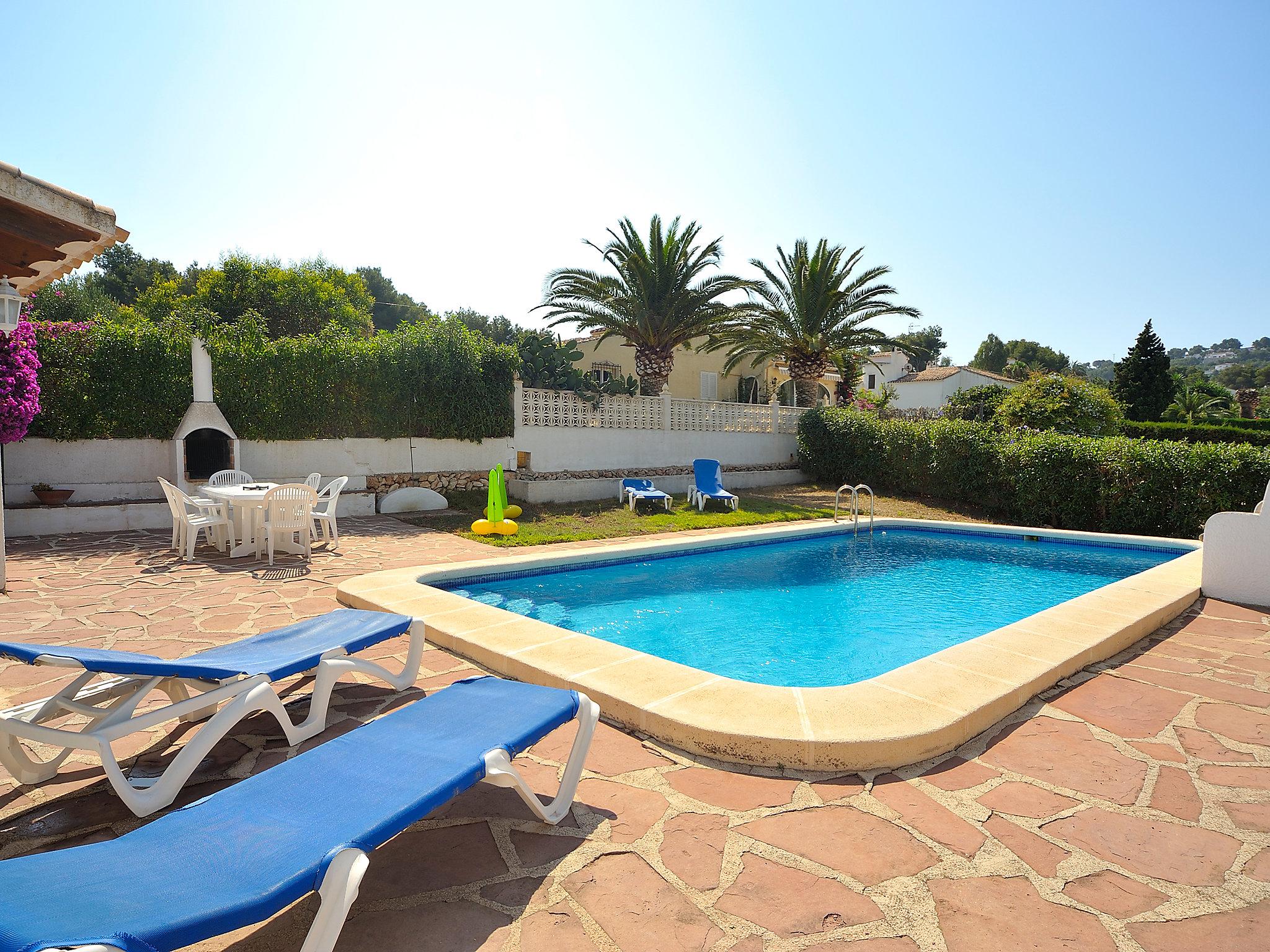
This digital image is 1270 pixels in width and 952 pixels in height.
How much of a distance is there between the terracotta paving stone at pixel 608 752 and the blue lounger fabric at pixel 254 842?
0.62 m

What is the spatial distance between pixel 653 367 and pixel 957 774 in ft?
54.2

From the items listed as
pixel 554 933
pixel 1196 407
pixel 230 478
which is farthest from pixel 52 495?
pixel 1196 407

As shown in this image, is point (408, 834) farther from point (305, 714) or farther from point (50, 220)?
point (50, 220)

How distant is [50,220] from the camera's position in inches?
221

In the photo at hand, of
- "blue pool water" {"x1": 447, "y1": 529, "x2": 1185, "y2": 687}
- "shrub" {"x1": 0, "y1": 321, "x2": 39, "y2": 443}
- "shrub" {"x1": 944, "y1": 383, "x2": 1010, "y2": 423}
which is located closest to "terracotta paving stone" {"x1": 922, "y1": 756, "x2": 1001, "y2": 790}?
"blue pool water" {"x1": 447, "y1": 529, "x2": 1185, "y2": 687}

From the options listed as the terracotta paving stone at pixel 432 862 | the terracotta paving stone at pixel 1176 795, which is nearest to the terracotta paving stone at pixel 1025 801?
the terracotta paving stone at pixel 1176 795

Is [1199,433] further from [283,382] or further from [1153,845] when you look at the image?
[283,382]

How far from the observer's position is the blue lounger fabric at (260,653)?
8.97 ft

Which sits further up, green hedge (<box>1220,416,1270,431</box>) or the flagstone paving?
green hedge (<box>1220,416,1270,431</box>)

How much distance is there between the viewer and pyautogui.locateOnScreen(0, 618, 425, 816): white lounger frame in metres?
2.62

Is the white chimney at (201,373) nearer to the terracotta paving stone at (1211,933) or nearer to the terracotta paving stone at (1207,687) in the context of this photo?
the terracotta paving stone at (1207,687)

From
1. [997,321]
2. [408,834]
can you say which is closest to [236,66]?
[408,834]

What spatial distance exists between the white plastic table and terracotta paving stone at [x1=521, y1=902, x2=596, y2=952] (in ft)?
26.0

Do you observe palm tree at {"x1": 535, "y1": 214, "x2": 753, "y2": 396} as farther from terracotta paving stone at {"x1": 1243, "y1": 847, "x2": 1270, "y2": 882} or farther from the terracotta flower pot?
terracotta paving stone at {"x1": 1243, "y1": 847, "x2": 1270, "y2": 882}
